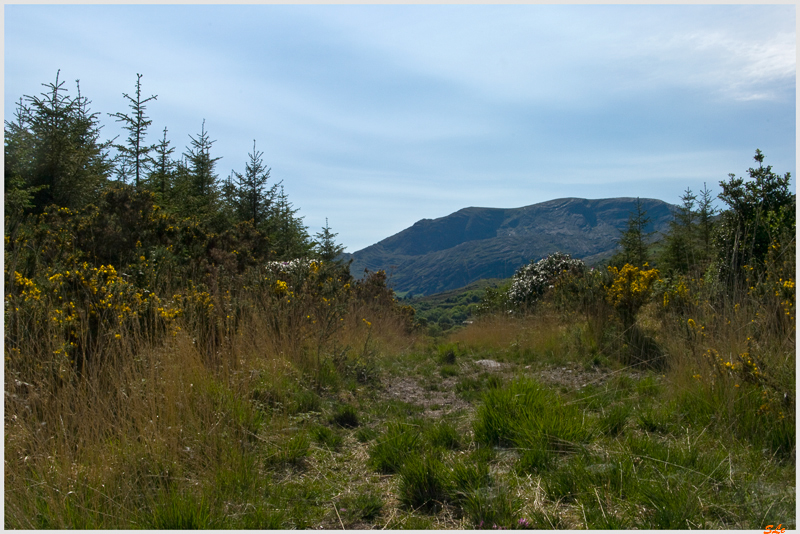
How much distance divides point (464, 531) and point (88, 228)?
6871 mm

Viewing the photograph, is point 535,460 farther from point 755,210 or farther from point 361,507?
point 755,210

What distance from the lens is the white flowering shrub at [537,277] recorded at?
44.9 feet

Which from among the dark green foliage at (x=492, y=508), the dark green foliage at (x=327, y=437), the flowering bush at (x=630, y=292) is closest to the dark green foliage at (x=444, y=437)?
the dark green foliage at (x=327, y=437)

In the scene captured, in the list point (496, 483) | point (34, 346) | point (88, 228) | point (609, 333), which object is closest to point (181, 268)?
point (88, 228)

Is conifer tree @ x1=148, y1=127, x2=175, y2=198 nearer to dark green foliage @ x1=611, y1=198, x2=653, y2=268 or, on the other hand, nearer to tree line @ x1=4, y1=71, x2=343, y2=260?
tree line @ x1=4, y1=71, x2=343, y2=260

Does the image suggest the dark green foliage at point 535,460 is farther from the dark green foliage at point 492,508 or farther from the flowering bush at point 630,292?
the flowering bush at point 630,292

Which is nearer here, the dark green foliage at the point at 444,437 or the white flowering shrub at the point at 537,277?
the dark green foliage at the point at 444,437

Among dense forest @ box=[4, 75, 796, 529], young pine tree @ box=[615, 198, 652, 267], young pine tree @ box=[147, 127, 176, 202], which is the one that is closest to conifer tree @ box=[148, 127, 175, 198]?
young pine tree @ box=[147, 127, 176, 202]

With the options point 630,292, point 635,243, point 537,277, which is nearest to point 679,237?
point 635,243

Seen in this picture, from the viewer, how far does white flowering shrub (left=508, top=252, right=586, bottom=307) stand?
1369 cm

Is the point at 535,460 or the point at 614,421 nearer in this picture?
the point at 535,460

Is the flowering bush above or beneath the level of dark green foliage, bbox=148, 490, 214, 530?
above

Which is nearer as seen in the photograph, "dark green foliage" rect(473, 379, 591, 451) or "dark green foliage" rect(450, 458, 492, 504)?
"dark green foliage" rect(450, 458, 492, 504)

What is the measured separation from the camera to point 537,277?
14391mm
